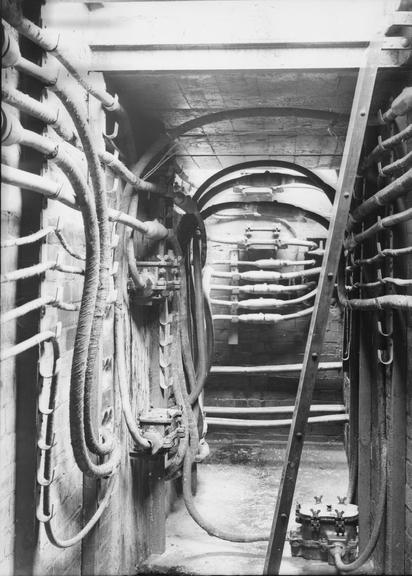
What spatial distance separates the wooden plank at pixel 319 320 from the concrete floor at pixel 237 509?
65cm

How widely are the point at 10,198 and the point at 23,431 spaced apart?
2.32 ft

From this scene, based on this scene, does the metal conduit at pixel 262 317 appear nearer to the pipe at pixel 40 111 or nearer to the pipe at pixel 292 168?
the pipe at pixel 292 168

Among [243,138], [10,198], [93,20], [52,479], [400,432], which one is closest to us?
[10,198]

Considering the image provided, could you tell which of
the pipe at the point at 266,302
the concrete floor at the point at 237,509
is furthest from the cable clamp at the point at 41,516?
the pipe at the point at 266,302

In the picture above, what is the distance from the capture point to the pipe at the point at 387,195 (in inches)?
86.6

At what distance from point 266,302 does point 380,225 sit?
2.95 metres

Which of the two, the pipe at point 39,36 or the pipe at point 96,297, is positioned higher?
the pipe at point 39,36

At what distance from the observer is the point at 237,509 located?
13.4ft

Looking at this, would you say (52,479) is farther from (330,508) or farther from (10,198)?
(330,508)

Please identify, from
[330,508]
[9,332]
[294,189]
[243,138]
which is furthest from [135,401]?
[294,189]

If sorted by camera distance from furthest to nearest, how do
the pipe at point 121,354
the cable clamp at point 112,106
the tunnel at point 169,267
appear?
the pipe at point 121,354, the cable clamp at point 112,106, the tunnel at point 169,267

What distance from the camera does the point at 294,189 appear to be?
19.1 feet

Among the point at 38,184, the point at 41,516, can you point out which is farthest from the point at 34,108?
the point at 41,516

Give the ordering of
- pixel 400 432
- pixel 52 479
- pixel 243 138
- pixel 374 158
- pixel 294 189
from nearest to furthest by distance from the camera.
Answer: pixel 52 479
pixel 400 432
pixel 374 158
pixel 243 138
pixel 294 189
